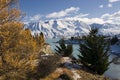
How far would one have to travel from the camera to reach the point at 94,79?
29.2m

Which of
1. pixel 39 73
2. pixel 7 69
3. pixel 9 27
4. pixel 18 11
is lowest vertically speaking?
pixel 39 73

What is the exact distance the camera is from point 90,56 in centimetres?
3438

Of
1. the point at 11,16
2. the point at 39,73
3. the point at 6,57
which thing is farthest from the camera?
the point at 39,73

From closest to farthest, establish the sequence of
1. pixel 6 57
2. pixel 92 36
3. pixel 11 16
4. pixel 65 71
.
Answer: pixel 6 57 < pixel 11 16 < pixel 65 71 < pixel 92 36

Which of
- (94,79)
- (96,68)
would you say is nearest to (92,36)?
(96,68)

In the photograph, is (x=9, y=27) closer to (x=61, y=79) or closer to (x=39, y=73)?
(x=39, y=73)

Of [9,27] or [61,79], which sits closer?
[9,27]

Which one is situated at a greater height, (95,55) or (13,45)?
(13,45)

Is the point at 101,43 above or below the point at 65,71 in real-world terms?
above

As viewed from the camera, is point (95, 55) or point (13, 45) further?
point (95, 55)

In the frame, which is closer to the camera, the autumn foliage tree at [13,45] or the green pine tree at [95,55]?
the autumn foliage tree at [13,45]

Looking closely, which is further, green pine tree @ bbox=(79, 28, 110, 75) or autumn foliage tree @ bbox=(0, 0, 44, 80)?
green pine tree @ bbox=(79, 28, 110, 75)

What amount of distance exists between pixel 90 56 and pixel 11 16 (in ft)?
60.5

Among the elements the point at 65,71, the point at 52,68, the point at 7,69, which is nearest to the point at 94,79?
the point at 65,71
